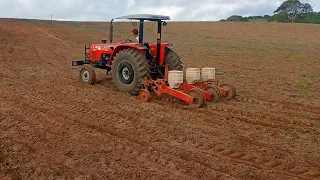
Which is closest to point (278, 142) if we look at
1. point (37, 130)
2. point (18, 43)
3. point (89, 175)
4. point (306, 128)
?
point (306, 128)

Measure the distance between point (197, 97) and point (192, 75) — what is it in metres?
0.91

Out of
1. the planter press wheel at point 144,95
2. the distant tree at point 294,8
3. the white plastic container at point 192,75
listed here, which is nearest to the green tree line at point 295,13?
the distant tree at point 294,8

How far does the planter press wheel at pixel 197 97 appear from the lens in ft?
27.0

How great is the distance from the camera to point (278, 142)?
6129 mm

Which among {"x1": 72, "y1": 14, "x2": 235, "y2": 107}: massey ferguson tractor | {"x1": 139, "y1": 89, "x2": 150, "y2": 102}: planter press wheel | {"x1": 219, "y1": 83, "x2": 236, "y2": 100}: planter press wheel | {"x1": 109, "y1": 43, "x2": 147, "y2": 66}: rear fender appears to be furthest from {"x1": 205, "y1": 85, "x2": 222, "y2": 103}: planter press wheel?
{"x1": 109, "y1": 43, "x2": 147, "y2": 66}: rear fender

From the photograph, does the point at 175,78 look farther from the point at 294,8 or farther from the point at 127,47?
the point at 294,8

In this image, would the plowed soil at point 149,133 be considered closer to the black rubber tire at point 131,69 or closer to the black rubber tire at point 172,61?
the black rubber tire at point 131,69

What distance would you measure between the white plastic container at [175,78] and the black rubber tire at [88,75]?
8.66 ft

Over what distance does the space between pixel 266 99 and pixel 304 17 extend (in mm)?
59135

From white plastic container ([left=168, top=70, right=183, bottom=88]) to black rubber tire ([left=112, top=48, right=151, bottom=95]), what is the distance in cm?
56

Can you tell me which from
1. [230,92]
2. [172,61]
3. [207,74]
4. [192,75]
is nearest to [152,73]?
[172,61]

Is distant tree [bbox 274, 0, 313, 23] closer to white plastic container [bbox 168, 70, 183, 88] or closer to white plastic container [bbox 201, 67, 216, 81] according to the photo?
white plastic container [bbox 201, 67, 216, 81]

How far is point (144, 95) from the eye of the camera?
882cm

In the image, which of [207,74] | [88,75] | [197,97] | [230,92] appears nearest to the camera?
[197,97]
